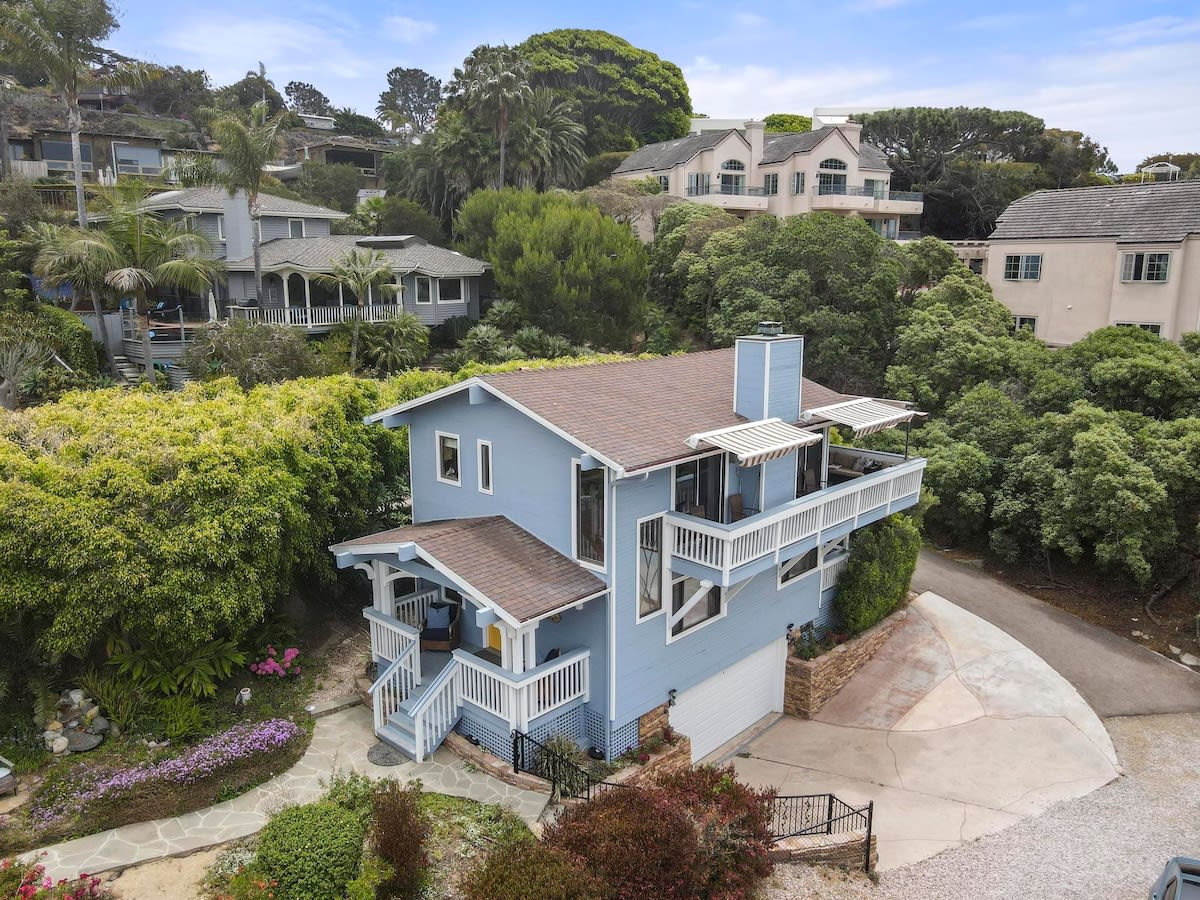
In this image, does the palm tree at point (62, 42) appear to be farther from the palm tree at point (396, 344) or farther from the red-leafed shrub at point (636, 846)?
the red-leafed shrub at point (636, 846)

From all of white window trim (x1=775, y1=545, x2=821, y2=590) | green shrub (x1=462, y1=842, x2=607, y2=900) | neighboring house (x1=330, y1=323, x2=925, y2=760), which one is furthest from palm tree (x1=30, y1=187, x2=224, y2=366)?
green shrub (x1=462, y1=842, x2=607, y2=900)

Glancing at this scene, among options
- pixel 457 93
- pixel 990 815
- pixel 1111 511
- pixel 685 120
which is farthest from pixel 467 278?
pixel 685 120

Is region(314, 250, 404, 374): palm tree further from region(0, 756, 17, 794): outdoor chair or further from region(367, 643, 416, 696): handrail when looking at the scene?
region(0, 756, 17, 794): outdoor chair

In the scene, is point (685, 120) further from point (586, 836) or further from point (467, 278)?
point (586, 836)

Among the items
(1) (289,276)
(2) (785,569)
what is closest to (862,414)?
(2) (785,569)

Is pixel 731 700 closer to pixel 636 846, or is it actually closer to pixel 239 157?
pixel 636 846

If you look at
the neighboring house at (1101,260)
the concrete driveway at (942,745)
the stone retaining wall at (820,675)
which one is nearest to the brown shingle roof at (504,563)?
the concrete driveway at (942,745)
